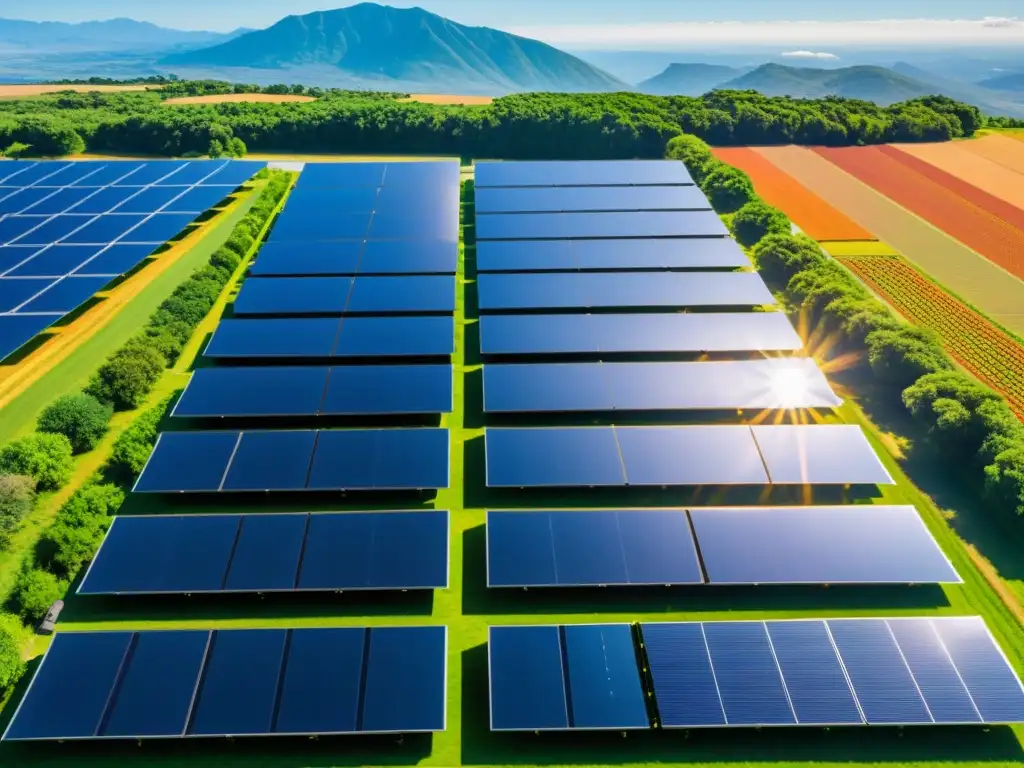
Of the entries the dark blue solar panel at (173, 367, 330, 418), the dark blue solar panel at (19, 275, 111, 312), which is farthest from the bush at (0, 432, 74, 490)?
the dark blue solar panel at (19, 275, 111, 312)

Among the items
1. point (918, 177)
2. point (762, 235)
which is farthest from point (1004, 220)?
point (762, 235)

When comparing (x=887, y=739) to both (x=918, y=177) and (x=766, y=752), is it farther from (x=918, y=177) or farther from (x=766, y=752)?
(x=918, y=177)

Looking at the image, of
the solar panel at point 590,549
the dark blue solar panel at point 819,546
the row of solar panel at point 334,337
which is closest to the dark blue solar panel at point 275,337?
the row of solar panel at point 334,337

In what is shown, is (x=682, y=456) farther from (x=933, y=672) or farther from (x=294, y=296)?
(x=294, y=296)

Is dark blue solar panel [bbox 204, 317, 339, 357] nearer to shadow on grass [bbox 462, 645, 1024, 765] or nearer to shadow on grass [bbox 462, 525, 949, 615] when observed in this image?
shadow on grass [bbox 462, 525, 949, 615]

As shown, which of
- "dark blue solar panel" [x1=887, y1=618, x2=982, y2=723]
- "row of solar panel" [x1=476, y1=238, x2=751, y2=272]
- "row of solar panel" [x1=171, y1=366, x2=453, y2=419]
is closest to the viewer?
"dark blue solar panel" [x1=887, y1=618, x2=982, y2=723]

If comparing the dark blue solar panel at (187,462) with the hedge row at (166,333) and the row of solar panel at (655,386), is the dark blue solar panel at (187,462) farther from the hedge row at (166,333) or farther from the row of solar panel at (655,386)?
the row of solar panel at (655,386)
